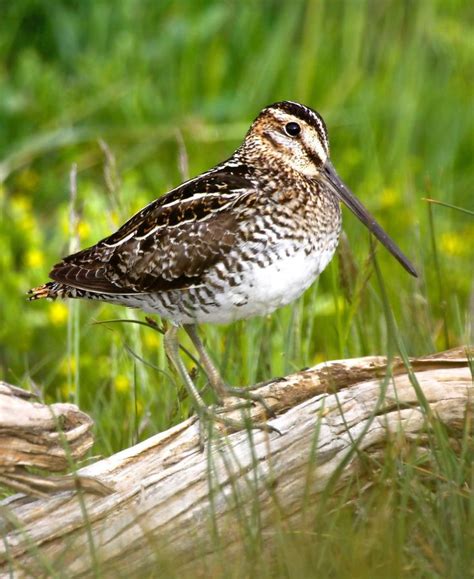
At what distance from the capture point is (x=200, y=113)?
25.4ft

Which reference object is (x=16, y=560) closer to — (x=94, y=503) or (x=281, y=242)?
(x=94, y=503)

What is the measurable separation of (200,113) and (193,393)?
12.4 ft

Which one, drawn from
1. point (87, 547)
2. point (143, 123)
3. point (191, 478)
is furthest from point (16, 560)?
point (143, 123)

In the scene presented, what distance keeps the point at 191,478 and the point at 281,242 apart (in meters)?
0.94

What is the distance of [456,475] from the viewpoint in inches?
134

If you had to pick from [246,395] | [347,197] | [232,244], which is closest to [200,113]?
[347,197]

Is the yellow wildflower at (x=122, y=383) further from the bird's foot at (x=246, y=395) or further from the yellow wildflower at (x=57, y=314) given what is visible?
the yellow wildflower at (x=57, y=314)

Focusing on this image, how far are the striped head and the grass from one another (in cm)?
48

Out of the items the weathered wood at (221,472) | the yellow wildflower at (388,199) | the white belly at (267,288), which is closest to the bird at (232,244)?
the white belly at (267,288)

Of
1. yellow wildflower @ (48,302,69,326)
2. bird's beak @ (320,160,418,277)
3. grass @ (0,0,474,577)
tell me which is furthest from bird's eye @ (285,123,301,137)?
yellow wildflower @ (48,302,69,326)

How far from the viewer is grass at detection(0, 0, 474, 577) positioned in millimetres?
5840

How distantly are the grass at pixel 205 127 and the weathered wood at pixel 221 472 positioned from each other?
0.95 metres

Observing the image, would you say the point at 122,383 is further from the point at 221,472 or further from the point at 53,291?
the point at 221,472

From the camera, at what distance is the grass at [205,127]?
19.2 ft
